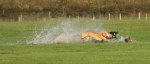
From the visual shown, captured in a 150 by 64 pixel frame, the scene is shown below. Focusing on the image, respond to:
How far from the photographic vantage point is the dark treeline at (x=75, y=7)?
69.5 metres

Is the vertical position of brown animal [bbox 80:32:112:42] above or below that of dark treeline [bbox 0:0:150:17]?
above

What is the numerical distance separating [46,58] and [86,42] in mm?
Result: 9217

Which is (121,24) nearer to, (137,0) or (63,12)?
(63,12)

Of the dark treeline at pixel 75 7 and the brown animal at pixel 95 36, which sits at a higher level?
the brown animal at pixel 95 36

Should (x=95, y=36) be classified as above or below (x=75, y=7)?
above

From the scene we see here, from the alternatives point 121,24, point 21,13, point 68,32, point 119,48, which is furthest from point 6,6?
point 119,48

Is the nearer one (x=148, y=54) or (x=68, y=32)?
(x=148, y=54)

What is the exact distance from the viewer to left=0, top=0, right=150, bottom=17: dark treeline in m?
69.5

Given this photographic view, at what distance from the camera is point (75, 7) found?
7300 centimetres

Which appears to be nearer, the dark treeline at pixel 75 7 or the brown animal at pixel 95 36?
the brown animal at pixel 95 36

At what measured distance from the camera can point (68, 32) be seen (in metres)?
30.1

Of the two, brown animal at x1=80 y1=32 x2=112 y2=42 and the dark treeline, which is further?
the dark treeline

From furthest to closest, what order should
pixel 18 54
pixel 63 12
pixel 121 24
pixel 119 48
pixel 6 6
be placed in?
1. pixel 6 6
2. pixel 63 12
3. pixel 121 24
4. pixel 119 48
5. pixel 18 54

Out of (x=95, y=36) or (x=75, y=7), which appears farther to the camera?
(x=75, y=7)
